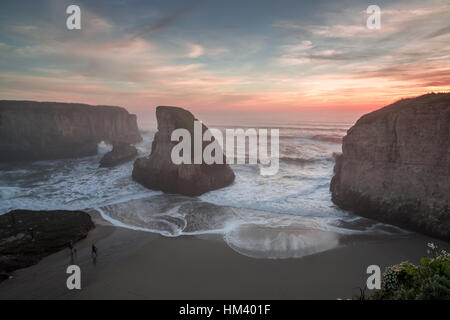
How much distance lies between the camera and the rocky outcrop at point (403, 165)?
45.1ft

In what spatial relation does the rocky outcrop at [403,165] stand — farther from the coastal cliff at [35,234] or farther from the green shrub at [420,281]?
the coastal cliff at [35,234]

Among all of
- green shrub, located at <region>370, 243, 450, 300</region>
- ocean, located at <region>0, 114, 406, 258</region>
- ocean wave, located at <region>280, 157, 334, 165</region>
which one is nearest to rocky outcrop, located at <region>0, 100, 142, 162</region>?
ocean, located at <region>0, 114, 406, 258</region>

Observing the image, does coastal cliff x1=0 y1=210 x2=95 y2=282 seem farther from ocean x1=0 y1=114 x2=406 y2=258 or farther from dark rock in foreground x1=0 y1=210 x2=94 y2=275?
ocean x1=0 y1=114 x2=406 y2=258

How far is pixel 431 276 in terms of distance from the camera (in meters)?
5.94

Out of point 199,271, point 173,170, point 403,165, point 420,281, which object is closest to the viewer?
point 420,281

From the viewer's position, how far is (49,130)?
45875 mm

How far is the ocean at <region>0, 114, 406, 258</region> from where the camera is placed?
47.9 ft

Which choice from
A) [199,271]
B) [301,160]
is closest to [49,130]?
[301,160]

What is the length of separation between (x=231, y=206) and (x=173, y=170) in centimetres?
711

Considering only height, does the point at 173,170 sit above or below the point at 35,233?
above

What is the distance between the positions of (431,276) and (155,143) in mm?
24214

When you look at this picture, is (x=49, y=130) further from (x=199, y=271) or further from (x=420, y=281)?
(x=420, y=281)
